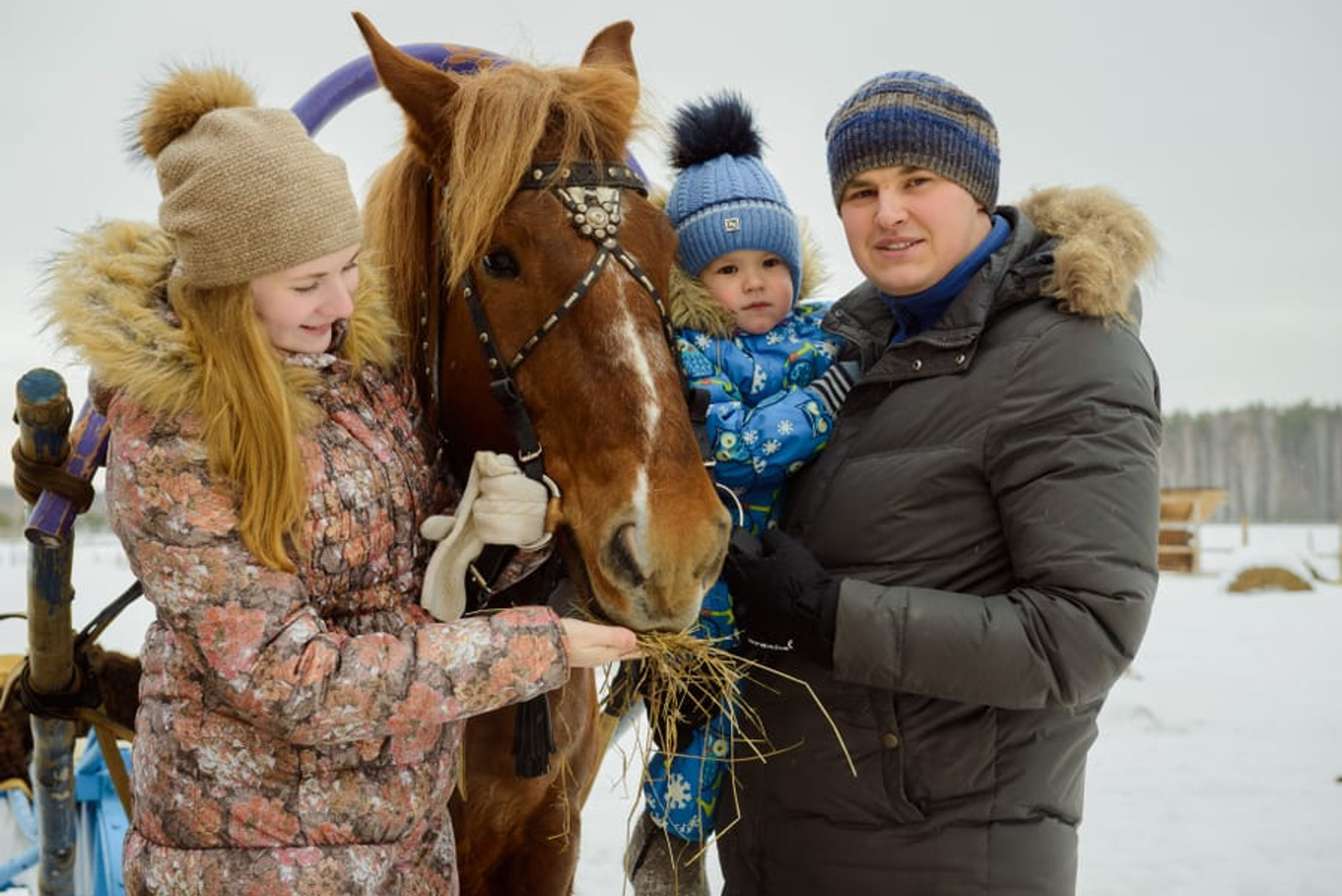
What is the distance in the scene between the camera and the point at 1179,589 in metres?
15.1

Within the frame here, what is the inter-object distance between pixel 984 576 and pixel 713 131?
1418 millimetres

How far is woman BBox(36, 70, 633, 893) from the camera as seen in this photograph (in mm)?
1435

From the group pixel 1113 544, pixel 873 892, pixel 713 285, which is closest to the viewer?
pixel 1113 544

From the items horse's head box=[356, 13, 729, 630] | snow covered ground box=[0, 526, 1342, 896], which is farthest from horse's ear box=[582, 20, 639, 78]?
snow covered ground box=[0, 526, 1342, 896]

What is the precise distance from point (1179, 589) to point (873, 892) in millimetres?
15362

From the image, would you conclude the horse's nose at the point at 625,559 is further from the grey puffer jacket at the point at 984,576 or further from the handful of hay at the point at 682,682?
the grey puffer jacket at the point at 984,576

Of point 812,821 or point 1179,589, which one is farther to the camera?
point 1179,589

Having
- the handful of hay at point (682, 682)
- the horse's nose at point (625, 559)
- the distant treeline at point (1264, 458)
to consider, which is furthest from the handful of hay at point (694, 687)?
the distant treeline at point (1264, 458)

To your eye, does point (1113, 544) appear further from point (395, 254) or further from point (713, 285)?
point (395, 254)

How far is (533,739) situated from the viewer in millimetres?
1952

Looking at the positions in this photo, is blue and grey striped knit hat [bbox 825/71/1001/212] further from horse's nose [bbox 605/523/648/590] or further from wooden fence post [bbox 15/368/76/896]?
wooden fence post [bbox 15/368/76/896]

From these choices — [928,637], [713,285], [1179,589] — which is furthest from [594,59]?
[1179,589]

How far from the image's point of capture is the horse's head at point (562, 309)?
1599mm

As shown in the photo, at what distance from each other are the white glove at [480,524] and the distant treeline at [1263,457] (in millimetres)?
43368
